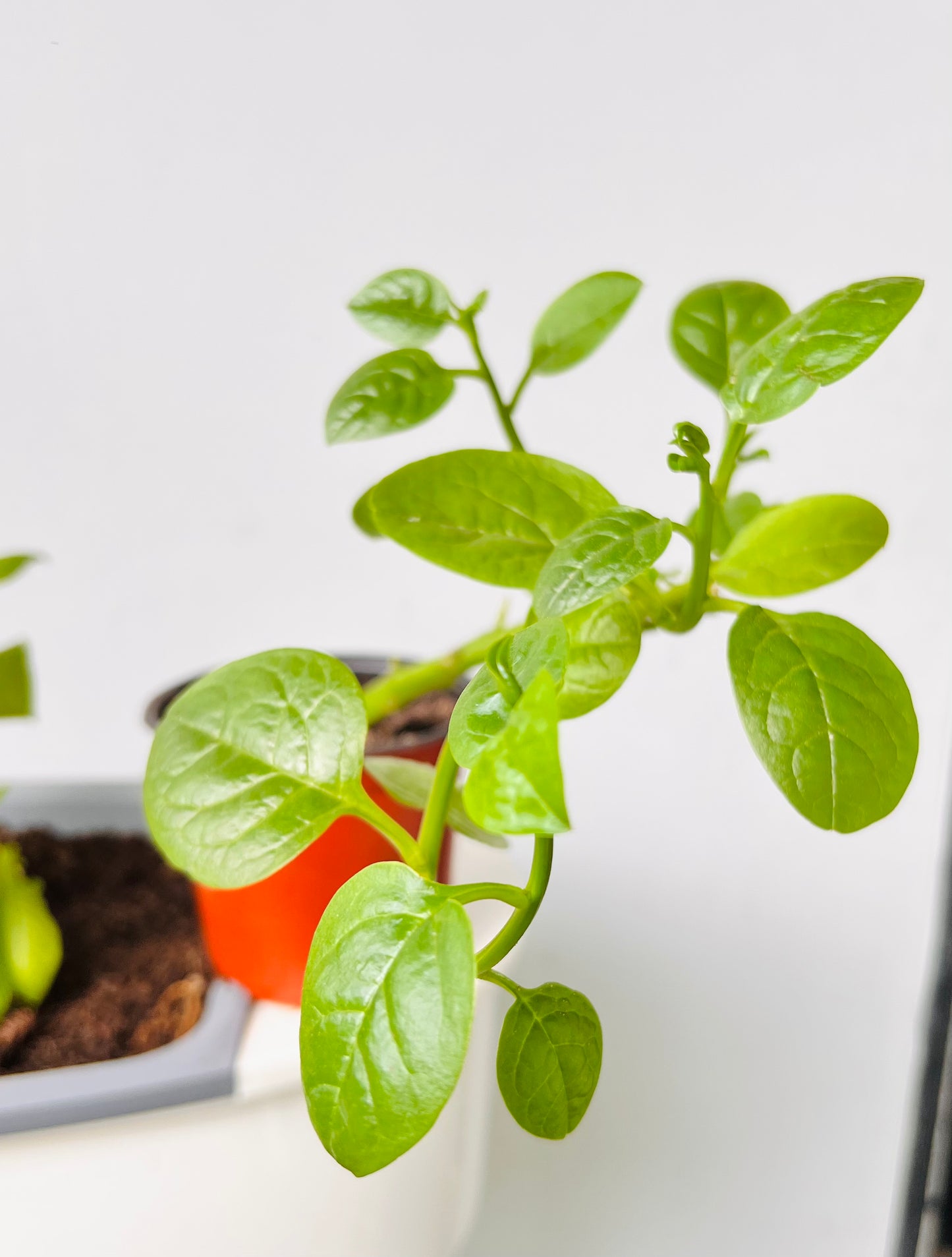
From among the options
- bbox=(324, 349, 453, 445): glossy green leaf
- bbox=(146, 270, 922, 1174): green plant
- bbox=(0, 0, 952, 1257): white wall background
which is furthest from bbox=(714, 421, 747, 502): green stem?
bbox=(0, 0, 952, 1257): white wall background

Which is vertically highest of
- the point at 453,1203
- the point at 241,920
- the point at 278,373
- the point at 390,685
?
the point at 278,373

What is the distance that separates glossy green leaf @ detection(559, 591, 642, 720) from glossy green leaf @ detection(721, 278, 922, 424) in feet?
0.24

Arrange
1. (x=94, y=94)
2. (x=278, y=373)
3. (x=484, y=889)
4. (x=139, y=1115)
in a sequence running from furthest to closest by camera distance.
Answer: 1. (x=278, y=373)
2. (x=94, y=94)
3. (x=139, y=1115)
4. (x=484, y=889)

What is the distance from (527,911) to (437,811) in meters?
0.06

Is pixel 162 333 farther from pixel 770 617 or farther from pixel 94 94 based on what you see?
pixel 770 617

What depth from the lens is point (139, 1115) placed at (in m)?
0.41

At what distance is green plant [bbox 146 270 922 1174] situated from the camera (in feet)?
0.78

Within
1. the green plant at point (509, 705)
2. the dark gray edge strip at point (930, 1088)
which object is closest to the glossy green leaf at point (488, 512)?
the green plant at point (509, 705)

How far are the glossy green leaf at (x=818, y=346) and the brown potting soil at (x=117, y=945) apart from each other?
250mm

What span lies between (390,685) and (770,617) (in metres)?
0.20

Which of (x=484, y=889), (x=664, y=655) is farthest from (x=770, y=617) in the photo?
(x=664, y=655)

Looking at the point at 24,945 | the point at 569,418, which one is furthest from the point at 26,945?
the point at 569,418

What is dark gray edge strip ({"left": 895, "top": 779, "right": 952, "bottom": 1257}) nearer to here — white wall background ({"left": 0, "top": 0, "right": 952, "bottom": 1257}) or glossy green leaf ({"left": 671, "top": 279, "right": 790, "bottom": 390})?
white wall background ({"left": 0, "top": 0, "right": 952, "bottom": 1257})

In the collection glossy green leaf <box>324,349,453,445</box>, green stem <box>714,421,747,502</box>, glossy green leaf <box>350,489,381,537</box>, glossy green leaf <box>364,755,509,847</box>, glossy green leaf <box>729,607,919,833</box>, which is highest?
glossy green leaf <box>324,349,453,445</box>
